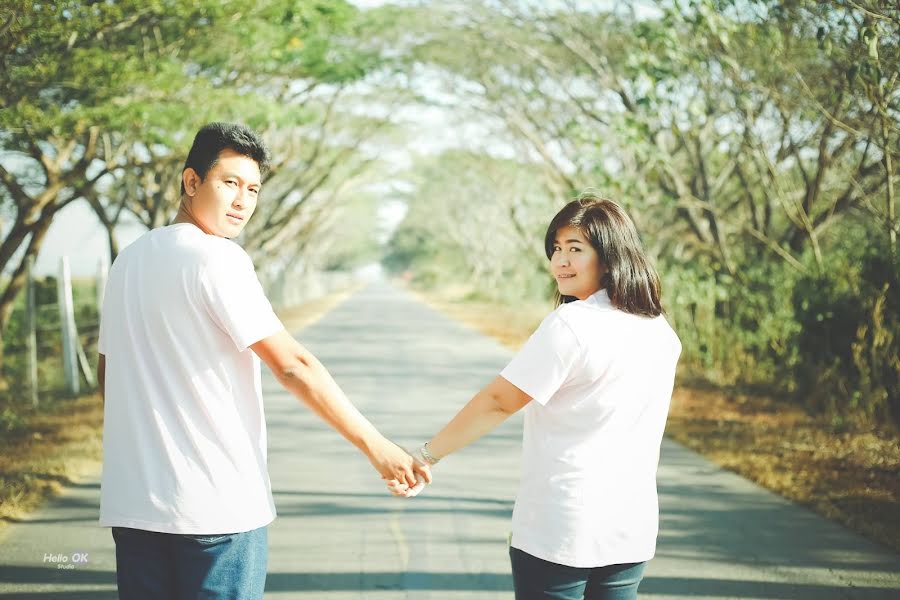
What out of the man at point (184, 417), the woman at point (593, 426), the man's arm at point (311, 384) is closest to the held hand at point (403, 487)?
the man's arm at point (311, 384)

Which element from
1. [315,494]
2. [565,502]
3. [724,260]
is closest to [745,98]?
[724,260]

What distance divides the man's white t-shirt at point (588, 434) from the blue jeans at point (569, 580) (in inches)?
1.7

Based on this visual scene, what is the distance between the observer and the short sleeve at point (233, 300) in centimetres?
222

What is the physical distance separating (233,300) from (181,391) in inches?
10.5

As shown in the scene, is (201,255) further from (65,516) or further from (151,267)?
(65,516)

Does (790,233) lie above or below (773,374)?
above

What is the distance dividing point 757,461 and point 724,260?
18.4 feet

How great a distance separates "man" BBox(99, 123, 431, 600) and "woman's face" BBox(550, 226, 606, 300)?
844 mm

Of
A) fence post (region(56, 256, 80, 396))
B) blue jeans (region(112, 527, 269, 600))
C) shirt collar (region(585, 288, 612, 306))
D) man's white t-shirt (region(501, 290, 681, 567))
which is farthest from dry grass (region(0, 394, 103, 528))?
shirt collar (region(585, 288, 612, 306))

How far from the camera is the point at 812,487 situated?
21.3ft

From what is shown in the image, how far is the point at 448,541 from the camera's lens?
5.14 m

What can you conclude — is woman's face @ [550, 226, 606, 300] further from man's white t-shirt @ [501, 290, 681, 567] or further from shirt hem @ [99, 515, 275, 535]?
shirt hem @ [99, 515, 275, 535]

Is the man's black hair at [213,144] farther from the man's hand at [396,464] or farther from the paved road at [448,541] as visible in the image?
the paved road at [448,541]

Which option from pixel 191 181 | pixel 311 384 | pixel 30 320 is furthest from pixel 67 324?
pixel 311 384
